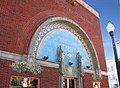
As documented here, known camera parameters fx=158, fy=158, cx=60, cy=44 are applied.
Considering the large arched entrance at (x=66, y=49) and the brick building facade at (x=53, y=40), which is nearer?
the brick building facade at (x=53, y=40)

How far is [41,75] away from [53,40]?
244 centimetres

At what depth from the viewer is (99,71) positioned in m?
12.7

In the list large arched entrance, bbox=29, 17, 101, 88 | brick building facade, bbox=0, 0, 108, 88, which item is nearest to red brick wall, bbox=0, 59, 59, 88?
brick building facade, bbox=0, 0, 108, 88

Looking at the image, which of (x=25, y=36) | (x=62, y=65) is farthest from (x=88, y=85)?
(x=25, y=36)

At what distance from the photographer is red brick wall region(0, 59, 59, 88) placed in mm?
6566

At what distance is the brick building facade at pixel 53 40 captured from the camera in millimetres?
7215

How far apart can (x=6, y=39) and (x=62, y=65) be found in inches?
150

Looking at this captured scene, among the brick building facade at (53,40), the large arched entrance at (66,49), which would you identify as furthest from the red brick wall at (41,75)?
the large arched entrance at (66,49)

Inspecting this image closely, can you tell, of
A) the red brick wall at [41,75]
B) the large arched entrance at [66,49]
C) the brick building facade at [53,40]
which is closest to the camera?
the red brick wall at [41,75]

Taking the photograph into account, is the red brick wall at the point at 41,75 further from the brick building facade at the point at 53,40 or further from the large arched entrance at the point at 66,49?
the large arched entrance at the point at 66,49

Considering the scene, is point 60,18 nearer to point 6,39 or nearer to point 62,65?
point 62,65

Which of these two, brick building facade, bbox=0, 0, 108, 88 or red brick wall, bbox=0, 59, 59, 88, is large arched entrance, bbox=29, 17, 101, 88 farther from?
red brick wall, bbox=0, 59, 59, 88

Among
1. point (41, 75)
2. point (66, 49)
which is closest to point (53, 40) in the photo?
point (66, 49)

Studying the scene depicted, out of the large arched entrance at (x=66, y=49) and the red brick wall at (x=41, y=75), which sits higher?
the large arched entrance at (x=66, y=49)
